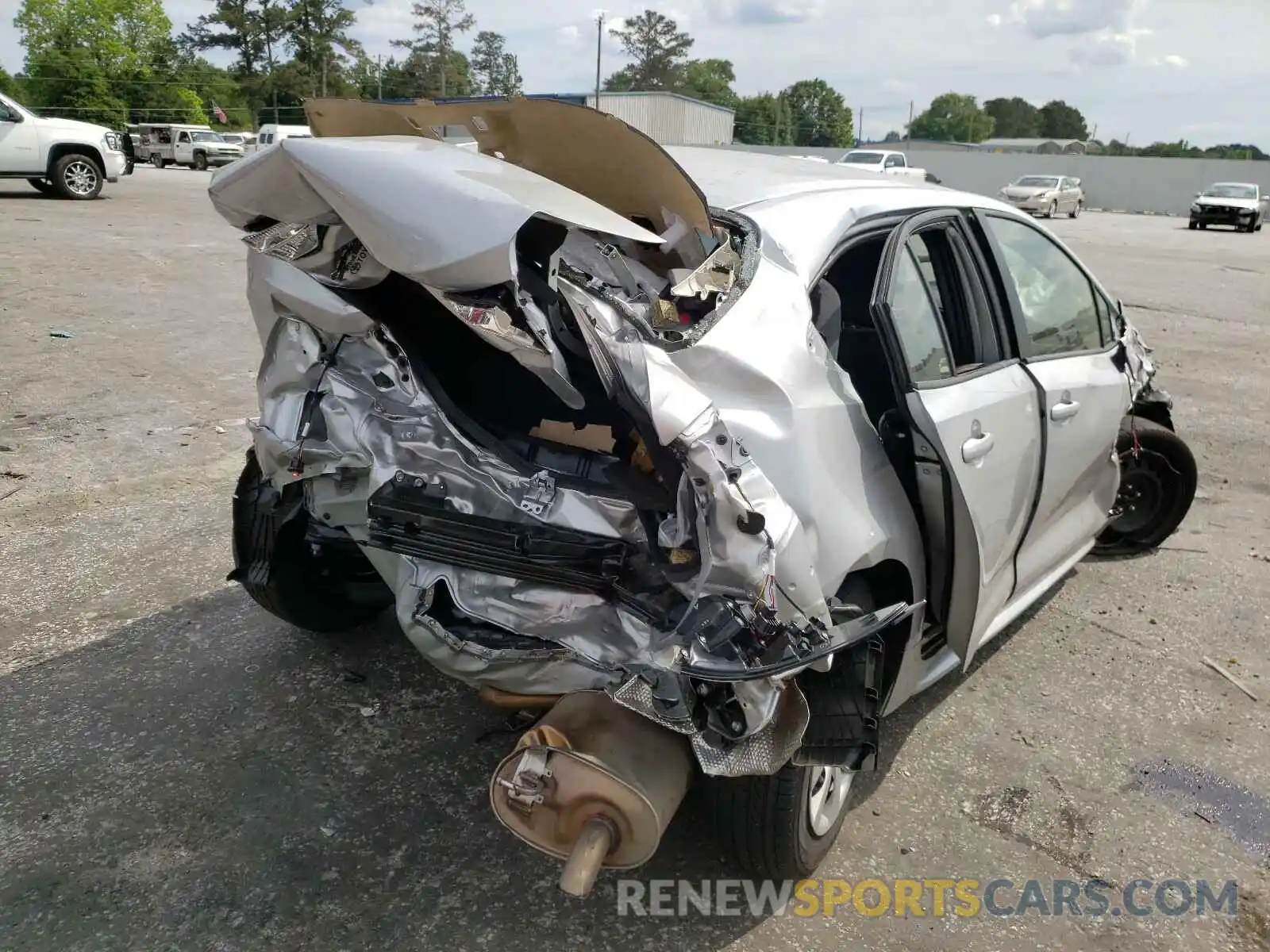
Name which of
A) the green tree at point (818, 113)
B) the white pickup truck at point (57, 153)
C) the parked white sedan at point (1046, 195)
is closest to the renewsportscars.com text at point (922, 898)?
the white pickup truck at point (57, 153)

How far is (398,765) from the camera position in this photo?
2.95 metres

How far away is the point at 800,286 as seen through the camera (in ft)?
8.32

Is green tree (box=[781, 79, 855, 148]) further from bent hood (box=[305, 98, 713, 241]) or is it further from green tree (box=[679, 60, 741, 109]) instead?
bent hood (box=[305, 98, 713, 241])

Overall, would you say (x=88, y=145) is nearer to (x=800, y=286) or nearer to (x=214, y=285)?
(x=214, y=285)

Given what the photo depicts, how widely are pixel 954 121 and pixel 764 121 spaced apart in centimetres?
3738

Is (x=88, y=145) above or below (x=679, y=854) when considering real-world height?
above

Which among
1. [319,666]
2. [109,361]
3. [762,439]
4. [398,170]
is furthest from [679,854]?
[109,361]

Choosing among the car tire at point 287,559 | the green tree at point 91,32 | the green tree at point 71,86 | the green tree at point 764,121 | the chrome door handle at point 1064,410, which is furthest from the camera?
the green tree at point 764,121

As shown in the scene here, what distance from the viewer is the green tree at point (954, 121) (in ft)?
375

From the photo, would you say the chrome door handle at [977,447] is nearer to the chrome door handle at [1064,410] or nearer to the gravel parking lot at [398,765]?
the chrome door handle at [1064,410]

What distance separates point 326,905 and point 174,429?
4.21m

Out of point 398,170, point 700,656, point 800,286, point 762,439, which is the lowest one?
point 700,656

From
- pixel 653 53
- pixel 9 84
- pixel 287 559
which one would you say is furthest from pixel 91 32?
pixel 287 559

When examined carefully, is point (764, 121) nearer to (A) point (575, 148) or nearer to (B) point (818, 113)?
(B) point (818, 113)
